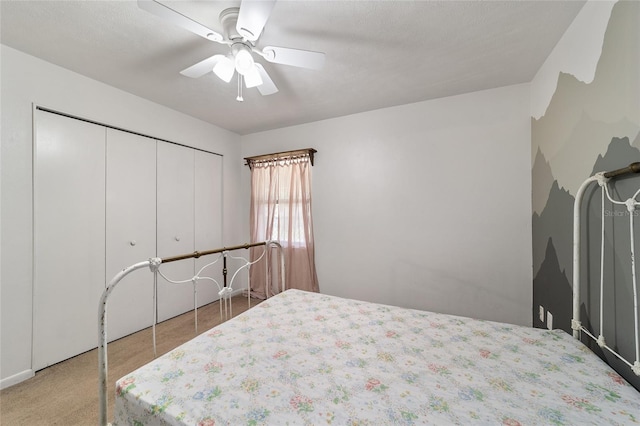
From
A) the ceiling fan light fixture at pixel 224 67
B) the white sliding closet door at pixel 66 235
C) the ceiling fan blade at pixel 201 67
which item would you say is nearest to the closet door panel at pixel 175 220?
the white sliding closet door at pixel 66 235

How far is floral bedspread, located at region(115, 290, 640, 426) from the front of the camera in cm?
85

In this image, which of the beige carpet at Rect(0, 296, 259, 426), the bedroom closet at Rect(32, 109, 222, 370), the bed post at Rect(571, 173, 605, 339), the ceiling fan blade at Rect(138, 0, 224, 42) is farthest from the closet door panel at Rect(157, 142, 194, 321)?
the bed post at Rect(571, 173, 605, 339)

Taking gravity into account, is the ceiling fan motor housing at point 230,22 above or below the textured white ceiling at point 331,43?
below

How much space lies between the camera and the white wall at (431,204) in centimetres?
228

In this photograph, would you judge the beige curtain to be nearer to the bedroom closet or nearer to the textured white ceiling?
the bedroom closet

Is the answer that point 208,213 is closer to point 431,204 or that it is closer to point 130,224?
point 130,224

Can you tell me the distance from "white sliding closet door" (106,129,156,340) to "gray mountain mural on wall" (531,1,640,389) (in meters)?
3.46

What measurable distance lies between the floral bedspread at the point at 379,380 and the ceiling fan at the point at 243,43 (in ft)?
5.09

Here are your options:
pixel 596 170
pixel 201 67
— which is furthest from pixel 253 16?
pixel 596 170

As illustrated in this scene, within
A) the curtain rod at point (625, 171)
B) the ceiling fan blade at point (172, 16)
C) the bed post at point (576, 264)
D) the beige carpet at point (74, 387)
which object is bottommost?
the beige carpet at point (74, 387)

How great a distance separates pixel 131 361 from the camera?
6.70ft

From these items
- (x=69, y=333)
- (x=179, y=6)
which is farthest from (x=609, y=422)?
(x=69, y=333)

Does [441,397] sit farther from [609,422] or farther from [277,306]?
[277,306]

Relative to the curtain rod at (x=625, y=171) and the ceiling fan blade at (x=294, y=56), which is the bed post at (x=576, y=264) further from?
the ceiling fan blade at (x=294, y=56)
